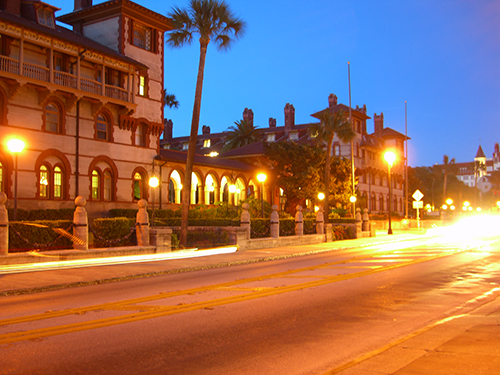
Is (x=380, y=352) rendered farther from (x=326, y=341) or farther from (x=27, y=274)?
(x=27, y=274)

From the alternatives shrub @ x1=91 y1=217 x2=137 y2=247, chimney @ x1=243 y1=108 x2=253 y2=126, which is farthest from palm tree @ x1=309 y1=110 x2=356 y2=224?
chimney @ x1=243 y1=108 x2=253 y2=126

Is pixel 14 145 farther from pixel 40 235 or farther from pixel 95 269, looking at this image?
pixel 95 269

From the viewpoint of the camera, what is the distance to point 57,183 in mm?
29719

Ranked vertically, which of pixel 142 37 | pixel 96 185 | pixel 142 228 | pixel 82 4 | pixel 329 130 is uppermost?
pixel 82 4

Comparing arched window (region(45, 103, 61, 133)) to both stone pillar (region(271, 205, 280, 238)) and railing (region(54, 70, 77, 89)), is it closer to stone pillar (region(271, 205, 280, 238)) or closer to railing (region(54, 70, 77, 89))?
railing (region(54, 70, 77, 89))

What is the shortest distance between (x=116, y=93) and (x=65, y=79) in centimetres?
385

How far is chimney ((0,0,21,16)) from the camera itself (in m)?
29.1

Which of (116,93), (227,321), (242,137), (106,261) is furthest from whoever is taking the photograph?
(242,137)

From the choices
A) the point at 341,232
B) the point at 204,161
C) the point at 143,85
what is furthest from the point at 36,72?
the point at 341,232

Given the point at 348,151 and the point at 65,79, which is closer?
the point at 65,79

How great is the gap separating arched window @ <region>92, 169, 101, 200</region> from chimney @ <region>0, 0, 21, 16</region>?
1073cm

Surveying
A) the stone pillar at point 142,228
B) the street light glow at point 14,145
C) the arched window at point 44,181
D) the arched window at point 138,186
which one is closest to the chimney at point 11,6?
the arched window at point 44,181

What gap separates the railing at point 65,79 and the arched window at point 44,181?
203 inches

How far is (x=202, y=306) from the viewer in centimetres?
893
